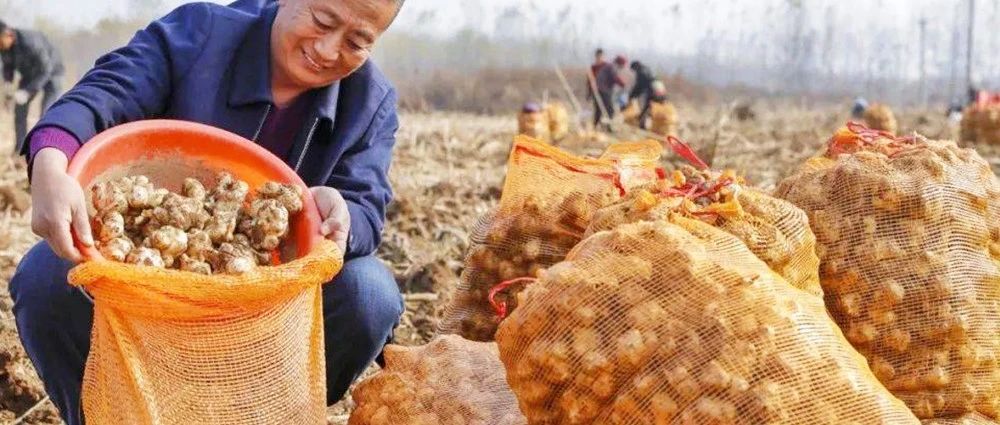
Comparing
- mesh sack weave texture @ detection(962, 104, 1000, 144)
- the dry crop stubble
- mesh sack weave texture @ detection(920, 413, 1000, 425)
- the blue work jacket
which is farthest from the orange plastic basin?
mesh sack weave texture @ detection(962, 104, 1000, 144)

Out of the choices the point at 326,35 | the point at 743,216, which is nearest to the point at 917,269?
the point at 743,216

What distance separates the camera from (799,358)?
192 centimetres

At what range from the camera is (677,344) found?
1.93 meters

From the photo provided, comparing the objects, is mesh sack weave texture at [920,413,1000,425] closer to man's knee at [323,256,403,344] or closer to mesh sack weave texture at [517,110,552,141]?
man's knee at [323,256,403,344]

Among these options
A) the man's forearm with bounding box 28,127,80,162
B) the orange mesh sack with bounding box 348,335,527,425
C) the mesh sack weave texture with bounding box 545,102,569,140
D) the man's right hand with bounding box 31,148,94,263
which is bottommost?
the mesh sack weave texture with bounding box 545,102,569,140

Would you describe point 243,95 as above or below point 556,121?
above

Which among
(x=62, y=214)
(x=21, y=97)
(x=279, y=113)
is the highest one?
(x=62, y=214)

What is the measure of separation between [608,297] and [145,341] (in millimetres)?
916

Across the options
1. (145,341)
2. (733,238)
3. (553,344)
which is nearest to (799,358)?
(733,238)

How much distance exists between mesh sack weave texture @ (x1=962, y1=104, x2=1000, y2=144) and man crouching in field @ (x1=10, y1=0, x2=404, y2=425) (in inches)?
566

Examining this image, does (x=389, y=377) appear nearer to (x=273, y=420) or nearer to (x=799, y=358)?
(x=273, y=420)

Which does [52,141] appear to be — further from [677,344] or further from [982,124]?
[982,124]

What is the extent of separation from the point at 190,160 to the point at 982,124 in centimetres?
1521

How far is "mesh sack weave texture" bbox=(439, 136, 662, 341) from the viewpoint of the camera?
3014mm
